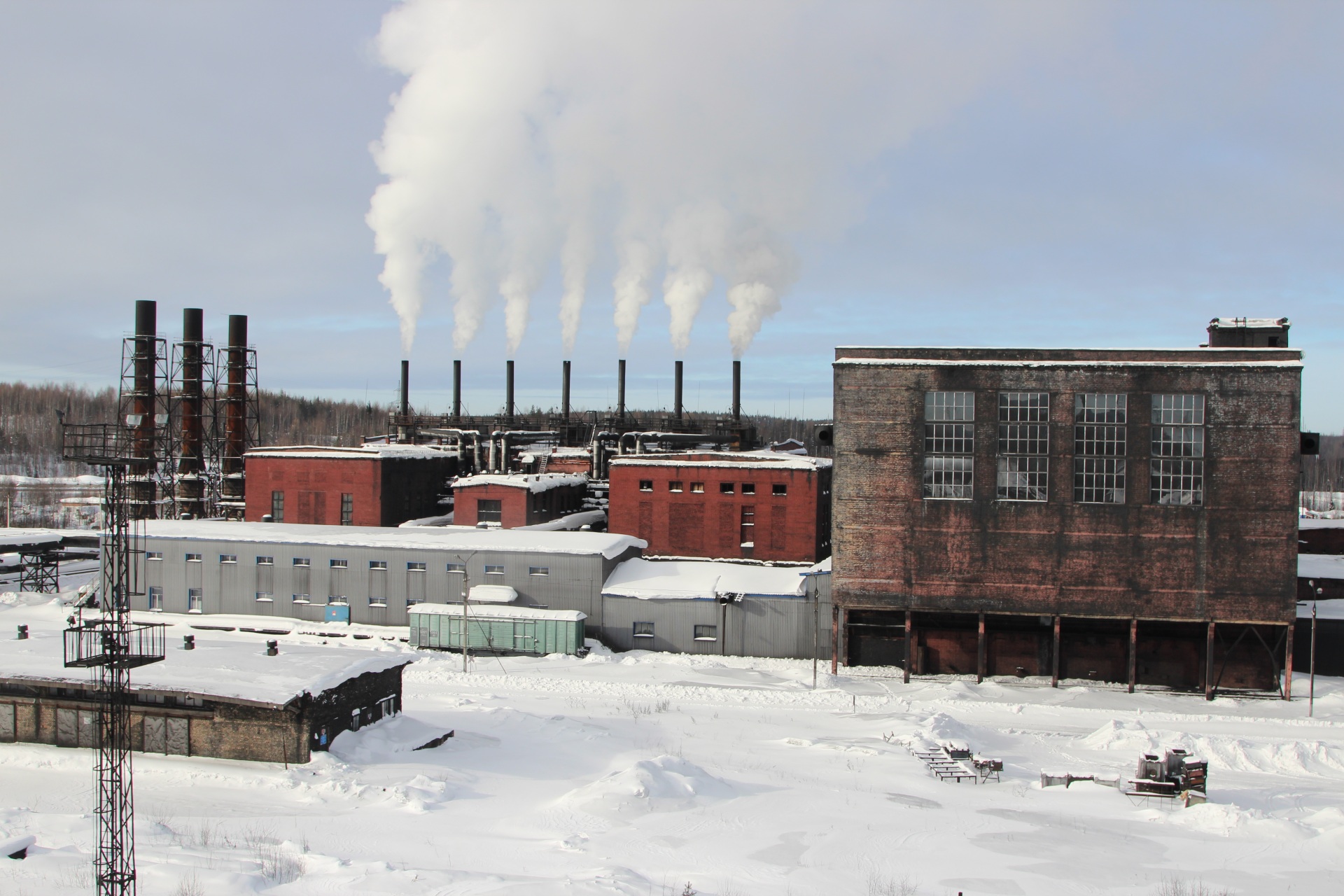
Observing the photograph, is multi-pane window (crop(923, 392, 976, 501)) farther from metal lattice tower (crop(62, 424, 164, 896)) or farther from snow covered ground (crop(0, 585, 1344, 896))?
metal lattice tower (crop(62, 424, 164, 896))

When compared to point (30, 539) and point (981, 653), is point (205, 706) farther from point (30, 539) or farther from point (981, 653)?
point (30, 539)

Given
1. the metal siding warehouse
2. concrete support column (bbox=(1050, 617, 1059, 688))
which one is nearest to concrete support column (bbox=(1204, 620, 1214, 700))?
concrete support column (bbox=(1050, 617, 1059, 688))

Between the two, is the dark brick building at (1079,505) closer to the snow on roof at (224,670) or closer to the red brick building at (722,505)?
the red brick building at (722,505)

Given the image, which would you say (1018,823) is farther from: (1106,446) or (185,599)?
(185,599)

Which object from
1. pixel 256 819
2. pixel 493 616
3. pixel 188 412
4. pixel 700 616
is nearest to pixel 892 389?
pixel 700 616

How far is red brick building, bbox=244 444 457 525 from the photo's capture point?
5047cm

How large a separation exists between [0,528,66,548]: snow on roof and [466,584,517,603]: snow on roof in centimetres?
2968

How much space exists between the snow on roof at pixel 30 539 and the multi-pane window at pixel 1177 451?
175 feet

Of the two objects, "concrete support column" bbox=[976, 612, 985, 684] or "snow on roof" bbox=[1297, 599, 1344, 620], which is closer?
"concrete support column" bbox=[976, 612, 985, 684]

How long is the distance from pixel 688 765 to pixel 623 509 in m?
27.1

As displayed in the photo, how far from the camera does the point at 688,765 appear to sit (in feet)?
70.4

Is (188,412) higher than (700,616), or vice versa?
(188,412)

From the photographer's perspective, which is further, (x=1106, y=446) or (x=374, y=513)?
(x=374, y=513)

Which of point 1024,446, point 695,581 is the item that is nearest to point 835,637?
point 695,581
